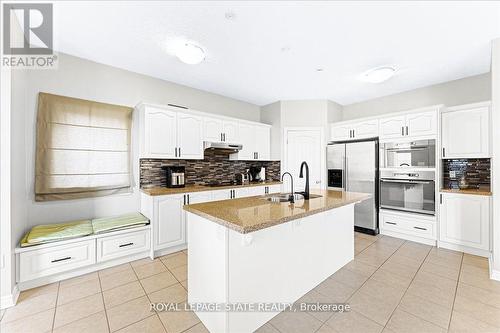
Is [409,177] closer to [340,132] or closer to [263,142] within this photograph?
[340,132]

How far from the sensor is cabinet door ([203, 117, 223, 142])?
3684 mm

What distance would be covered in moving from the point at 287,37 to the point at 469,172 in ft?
11.5

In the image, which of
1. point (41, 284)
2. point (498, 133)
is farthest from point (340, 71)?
point (41, 284)

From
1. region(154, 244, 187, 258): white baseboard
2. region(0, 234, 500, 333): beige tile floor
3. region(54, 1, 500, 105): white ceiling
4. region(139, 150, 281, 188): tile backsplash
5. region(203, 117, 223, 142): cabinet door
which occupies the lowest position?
region(0, 234, 500, 333): beige tile floor

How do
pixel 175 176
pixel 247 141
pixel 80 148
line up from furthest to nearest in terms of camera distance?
1. pixel 247 141
2. pixel 175 176
3. pixel 80 148

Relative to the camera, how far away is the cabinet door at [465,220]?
287cm

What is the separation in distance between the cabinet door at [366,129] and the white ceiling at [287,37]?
2.54 ft

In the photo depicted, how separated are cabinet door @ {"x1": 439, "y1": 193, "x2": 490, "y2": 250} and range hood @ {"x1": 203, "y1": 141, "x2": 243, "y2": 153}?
11.0ft

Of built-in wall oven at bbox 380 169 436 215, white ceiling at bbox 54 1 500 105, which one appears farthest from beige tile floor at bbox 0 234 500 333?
white ceiling at bbox 54 1 500 105

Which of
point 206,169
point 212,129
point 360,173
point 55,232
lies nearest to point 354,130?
point 360,173

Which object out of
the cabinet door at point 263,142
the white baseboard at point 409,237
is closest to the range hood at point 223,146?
the cabinet door at point 263,142

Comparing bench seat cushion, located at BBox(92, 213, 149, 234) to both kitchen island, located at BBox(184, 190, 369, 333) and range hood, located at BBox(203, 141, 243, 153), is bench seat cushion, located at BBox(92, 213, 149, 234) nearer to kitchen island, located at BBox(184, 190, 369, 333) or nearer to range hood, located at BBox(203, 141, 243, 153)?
kitchen island, located at BBox(184, 190, 369, 333)

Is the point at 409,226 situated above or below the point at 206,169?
below

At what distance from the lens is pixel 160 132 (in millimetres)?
3164
